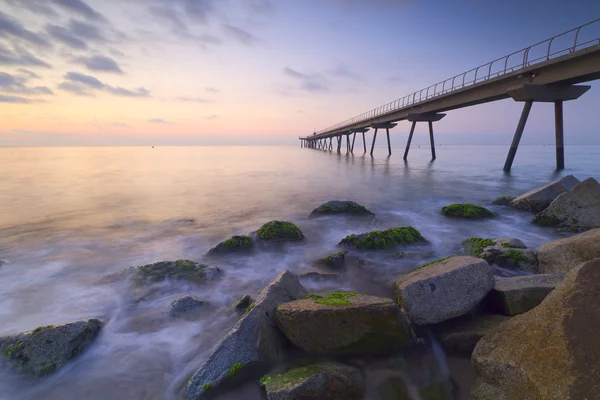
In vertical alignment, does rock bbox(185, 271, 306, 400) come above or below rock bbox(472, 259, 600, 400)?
below

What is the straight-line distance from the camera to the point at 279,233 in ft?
25.7

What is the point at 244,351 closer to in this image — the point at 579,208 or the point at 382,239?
the point at 382,239

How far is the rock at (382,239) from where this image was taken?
6828 mm

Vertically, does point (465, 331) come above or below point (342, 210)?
above

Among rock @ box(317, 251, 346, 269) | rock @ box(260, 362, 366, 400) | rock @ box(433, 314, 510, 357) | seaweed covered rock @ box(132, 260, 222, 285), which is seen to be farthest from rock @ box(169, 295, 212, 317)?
rock @ box(433, 314, 510, 357)

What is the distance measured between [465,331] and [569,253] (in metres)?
2.43

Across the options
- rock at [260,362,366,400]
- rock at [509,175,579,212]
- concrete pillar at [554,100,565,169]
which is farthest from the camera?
concrete pillar at [554,100,565,169]

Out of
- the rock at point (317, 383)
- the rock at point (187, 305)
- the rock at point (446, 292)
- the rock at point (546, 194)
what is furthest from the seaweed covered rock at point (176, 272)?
the rock at point (546, 194)

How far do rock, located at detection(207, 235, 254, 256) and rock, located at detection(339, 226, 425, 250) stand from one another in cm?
224

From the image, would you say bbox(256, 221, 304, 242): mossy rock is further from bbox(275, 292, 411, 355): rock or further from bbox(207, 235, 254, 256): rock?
bbox(275, 292, 411, 355): rock

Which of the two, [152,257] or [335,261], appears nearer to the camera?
[335,261]

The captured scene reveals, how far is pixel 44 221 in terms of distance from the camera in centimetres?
1060

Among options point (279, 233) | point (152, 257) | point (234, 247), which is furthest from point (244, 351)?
point (152, 257)

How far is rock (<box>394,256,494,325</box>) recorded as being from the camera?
354 centimetres
